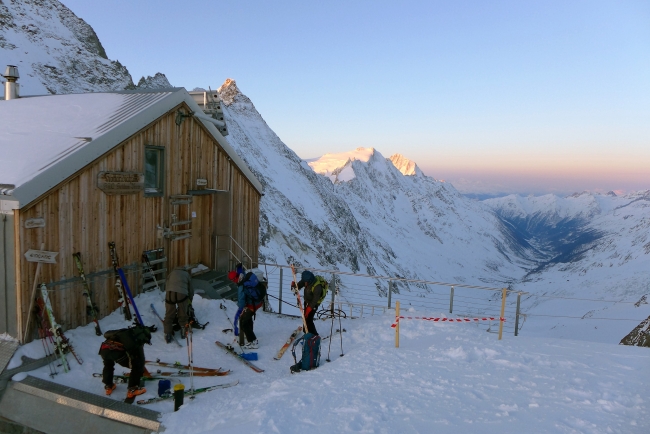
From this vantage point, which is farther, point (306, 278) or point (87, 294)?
point (306, 278)

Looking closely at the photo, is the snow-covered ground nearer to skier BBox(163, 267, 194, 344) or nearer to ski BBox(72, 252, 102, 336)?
ski BBox(72, 252, 102, 336)

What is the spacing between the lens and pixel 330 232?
293 ft

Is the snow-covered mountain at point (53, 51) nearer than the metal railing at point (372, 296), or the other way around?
the metal railing at point (372, 296)

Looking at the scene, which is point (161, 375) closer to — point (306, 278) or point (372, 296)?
point (306, 278)

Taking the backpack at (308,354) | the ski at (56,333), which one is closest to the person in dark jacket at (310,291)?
the backpack at (308,354)

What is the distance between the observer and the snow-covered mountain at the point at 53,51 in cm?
5028

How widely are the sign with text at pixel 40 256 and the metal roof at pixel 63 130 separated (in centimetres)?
106

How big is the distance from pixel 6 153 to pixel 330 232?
80720 mm

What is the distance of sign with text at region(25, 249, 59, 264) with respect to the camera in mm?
7902

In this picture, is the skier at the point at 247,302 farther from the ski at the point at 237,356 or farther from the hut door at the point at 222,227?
the hut door at the point at 222,227

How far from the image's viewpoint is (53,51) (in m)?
57.7

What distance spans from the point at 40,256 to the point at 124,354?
285 centimetres

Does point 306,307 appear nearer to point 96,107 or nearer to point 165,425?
point 165,425

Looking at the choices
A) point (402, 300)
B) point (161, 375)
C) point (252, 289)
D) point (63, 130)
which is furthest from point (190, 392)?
point (402, 300)
